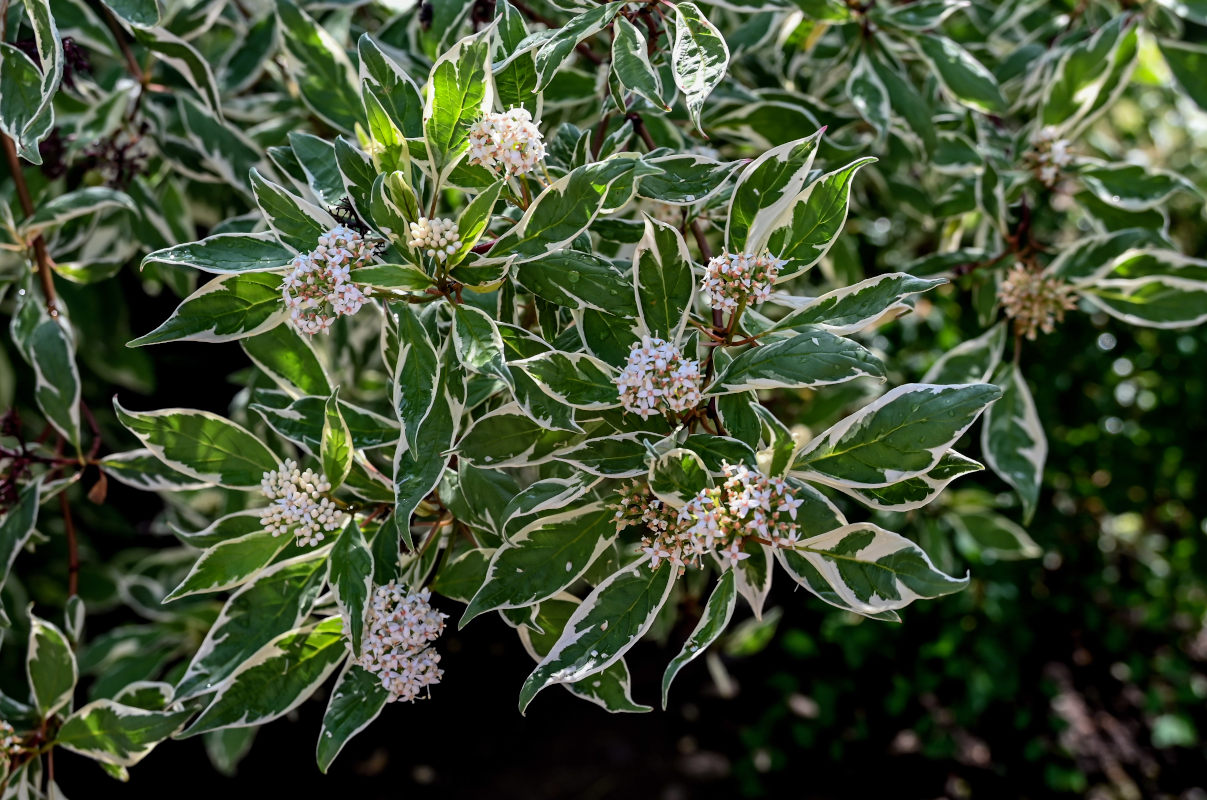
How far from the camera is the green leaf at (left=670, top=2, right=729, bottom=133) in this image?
2.77ft

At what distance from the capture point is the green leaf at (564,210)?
2.64ft

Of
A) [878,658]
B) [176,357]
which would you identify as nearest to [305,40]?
[176,357]

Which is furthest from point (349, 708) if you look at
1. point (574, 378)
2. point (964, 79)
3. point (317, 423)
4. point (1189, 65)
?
point (1189, 65)

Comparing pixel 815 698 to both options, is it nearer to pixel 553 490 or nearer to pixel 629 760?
pixel 629 760

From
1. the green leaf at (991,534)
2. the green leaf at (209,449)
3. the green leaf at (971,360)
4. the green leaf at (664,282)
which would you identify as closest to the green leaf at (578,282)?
the green leaf at (664,282)

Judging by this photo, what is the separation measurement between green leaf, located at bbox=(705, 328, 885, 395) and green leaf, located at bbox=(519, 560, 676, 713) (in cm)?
18

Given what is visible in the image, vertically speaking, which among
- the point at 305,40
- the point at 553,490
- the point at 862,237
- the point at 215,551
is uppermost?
the point at 305,40

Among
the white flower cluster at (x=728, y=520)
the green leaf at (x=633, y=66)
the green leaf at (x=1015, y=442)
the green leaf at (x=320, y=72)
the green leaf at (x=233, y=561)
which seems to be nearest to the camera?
the white flower cluster at (x=728, y=520)

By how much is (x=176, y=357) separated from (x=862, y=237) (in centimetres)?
170

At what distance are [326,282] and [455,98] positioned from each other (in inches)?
7.8

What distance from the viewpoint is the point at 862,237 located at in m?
2.26

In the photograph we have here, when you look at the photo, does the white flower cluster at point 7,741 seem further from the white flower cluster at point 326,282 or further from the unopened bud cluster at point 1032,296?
the unopened bud cluster at point 1032,296

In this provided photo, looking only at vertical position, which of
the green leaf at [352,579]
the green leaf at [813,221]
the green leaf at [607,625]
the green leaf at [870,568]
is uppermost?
the green leaf at [813,221]

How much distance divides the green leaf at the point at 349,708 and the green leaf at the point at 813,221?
56 centimetres
